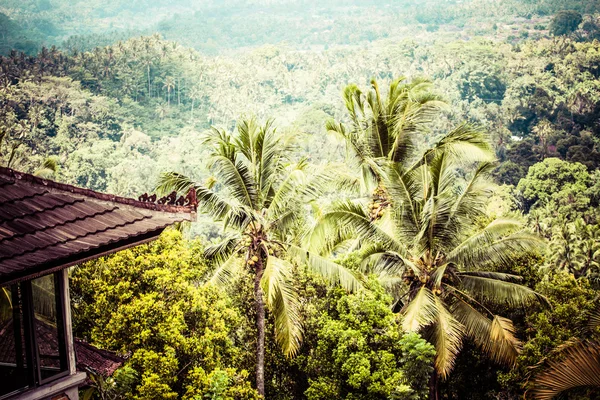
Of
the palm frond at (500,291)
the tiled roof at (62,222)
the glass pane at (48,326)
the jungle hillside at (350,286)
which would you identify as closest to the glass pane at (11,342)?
the glass pane at (48,326)

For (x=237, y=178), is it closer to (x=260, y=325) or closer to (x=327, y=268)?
(x=327, y=268)

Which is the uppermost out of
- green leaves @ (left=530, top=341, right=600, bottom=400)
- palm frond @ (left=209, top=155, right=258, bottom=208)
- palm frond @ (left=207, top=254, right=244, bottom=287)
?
green leaves @ (left=530, top=341, right=600, bottom=400)

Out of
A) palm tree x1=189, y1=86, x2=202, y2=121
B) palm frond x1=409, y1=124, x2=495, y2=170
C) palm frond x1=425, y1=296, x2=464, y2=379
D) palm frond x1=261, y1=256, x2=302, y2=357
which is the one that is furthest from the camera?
palm tree x1=189, y1=86, x2=202, y2=121

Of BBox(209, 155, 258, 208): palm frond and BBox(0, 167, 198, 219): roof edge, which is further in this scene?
BBox(209, 155, 258, 208): palm frond

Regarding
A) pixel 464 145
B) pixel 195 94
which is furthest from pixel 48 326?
pixel 195 94

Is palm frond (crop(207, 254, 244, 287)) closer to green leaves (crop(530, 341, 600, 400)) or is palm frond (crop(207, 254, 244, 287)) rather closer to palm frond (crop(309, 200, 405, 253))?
palm frond (crop(309, 200, 405, 253))

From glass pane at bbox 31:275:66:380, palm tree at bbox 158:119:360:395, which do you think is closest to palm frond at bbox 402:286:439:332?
palm tree at bbox 158:119:360:395

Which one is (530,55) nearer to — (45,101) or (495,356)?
(45,101)
